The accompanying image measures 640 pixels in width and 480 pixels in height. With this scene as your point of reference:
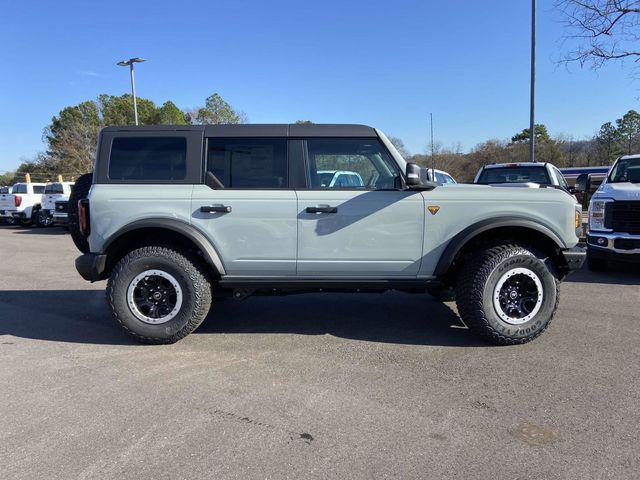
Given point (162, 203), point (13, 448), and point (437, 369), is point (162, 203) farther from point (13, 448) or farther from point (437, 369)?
point (437, 369)

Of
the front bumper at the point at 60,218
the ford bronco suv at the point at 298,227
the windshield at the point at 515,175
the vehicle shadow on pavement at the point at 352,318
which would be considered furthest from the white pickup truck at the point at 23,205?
the windshield at the point at 515,175

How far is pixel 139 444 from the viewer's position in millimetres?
2740

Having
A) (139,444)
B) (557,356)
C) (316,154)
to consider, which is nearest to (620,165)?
(557,356)

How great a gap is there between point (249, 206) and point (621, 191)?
6.29m

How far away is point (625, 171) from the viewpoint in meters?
8.34

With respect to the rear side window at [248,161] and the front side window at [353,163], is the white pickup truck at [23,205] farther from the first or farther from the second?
the front side window at [353,163]

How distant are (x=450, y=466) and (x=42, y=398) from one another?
9.51 feet

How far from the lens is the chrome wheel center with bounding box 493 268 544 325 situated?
4.30 m

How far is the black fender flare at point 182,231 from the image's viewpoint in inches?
168

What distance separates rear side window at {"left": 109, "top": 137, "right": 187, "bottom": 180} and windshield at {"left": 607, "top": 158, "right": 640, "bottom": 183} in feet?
25.3

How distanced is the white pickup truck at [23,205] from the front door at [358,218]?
61.4ft

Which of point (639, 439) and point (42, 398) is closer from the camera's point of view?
point (639, 439)

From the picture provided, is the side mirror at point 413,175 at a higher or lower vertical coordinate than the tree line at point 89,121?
lower

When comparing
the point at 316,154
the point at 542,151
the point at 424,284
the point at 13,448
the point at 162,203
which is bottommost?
the point at 13,448
